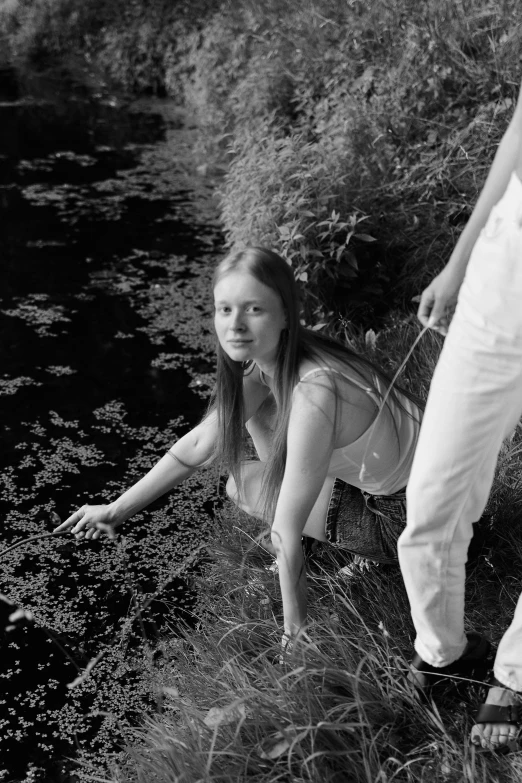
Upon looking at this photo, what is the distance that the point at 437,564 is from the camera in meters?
1.38

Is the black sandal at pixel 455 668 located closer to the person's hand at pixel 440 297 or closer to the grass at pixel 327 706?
the grass at pixel 327 706

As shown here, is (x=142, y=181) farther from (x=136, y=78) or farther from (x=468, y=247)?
(x=468, y=247)

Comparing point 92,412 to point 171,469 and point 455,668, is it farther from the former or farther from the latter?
point 455,668

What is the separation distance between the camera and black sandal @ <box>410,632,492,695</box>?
1.53 m

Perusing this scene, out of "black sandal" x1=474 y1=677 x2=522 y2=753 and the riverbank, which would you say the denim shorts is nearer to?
the riverbank

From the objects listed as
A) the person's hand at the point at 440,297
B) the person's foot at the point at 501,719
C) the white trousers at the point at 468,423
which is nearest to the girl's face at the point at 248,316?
the person's hand at the point at 440,297

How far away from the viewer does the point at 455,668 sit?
1532 mm

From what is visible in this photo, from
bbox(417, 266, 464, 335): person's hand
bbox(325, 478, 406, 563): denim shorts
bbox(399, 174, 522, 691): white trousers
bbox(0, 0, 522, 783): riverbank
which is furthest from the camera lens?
bbox(325, 478, 406, 563): denim shorts

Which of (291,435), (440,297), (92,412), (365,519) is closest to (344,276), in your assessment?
(92,412)

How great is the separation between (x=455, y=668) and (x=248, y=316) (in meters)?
0.75

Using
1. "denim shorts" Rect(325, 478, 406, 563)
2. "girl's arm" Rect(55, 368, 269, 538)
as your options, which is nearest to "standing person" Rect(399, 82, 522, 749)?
"denim shorts" Rect(325, 478, 406, 563)

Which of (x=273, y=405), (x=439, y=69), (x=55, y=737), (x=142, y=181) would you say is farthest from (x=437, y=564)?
(x=142, y=181)

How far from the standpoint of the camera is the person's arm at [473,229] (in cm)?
129

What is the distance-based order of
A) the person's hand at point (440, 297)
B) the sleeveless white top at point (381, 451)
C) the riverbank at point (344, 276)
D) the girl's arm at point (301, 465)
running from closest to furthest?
the person's hand at point (440, 297), the riverbank at point (344, 276), the girl's arm at point (301, 465), the sleeveless white top at point (381, 451)
